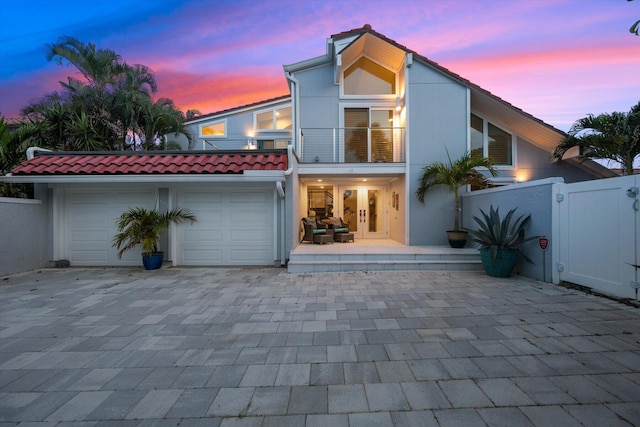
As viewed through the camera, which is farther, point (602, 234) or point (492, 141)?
point (492, 141)

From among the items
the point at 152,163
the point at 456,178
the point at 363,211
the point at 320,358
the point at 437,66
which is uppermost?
the point at 437,66

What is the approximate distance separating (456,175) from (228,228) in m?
6.82

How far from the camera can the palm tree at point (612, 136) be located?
777 cm

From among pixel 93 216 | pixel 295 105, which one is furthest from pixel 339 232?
pixel 93 216

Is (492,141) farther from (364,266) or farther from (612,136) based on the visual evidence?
(364,266)

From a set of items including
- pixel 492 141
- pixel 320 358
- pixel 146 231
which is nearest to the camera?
pixel 320 358

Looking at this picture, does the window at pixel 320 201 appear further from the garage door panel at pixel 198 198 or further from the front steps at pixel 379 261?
the garage door panel at pixel 198 198

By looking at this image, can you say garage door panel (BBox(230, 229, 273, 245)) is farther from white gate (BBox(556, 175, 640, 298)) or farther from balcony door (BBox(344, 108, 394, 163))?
white gate (BBox(556, 175, 640, 298))

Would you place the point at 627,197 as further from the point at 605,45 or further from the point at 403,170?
the point at 605,45

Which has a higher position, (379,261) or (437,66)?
(437,66)

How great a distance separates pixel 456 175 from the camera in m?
8.23

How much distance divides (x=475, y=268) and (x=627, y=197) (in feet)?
11.1

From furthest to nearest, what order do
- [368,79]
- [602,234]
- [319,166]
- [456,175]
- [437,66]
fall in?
1. [368,79]
2. [319,166]
3. [437,66]
4. [456,175]
5. [602,234]

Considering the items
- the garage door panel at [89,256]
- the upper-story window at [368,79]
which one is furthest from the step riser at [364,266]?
the upper-story window at [368,79]
